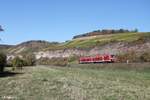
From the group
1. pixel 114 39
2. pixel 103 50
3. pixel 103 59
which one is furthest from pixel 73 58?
pixel 103 59

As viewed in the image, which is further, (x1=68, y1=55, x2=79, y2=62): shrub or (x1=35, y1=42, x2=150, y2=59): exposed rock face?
(x1=68, y1=55, x2=79, y2=62): shrub

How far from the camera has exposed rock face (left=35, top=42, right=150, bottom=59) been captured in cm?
7438

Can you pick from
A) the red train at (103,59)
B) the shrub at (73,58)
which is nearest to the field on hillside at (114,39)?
the shrub at (73,58)

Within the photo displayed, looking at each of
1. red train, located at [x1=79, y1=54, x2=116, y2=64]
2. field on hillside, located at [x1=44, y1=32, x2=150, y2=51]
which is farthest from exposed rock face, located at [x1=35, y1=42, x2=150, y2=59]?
red train, located at [x1=79, y1=54, x2=116, y2=64]

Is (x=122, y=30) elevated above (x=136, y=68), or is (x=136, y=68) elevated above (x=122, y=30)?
(x=122, y=30)

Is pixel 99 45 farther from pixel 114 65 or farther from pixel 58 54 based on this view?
pixel 114 65

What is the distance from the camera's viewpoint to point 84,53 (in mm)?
105375

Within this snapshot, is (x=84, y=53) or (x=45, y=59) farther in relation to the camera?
(x=45, y=59)

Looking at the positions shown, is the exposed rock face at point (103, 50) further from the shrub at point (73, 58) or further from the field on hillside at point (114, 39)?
the shrub at point (73, 58)

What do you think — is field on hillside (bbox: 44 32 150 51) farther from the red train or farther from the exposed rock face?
the red train

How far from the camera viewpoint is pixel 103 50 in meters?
94.8

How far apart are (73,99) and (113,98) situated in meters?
2.16

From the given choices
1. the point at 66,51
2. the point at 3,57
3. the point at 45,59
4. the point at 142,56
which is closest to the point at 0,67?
the point at 3,57

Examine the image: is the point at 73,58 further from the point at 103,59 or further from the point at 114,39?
the point at 103,59
